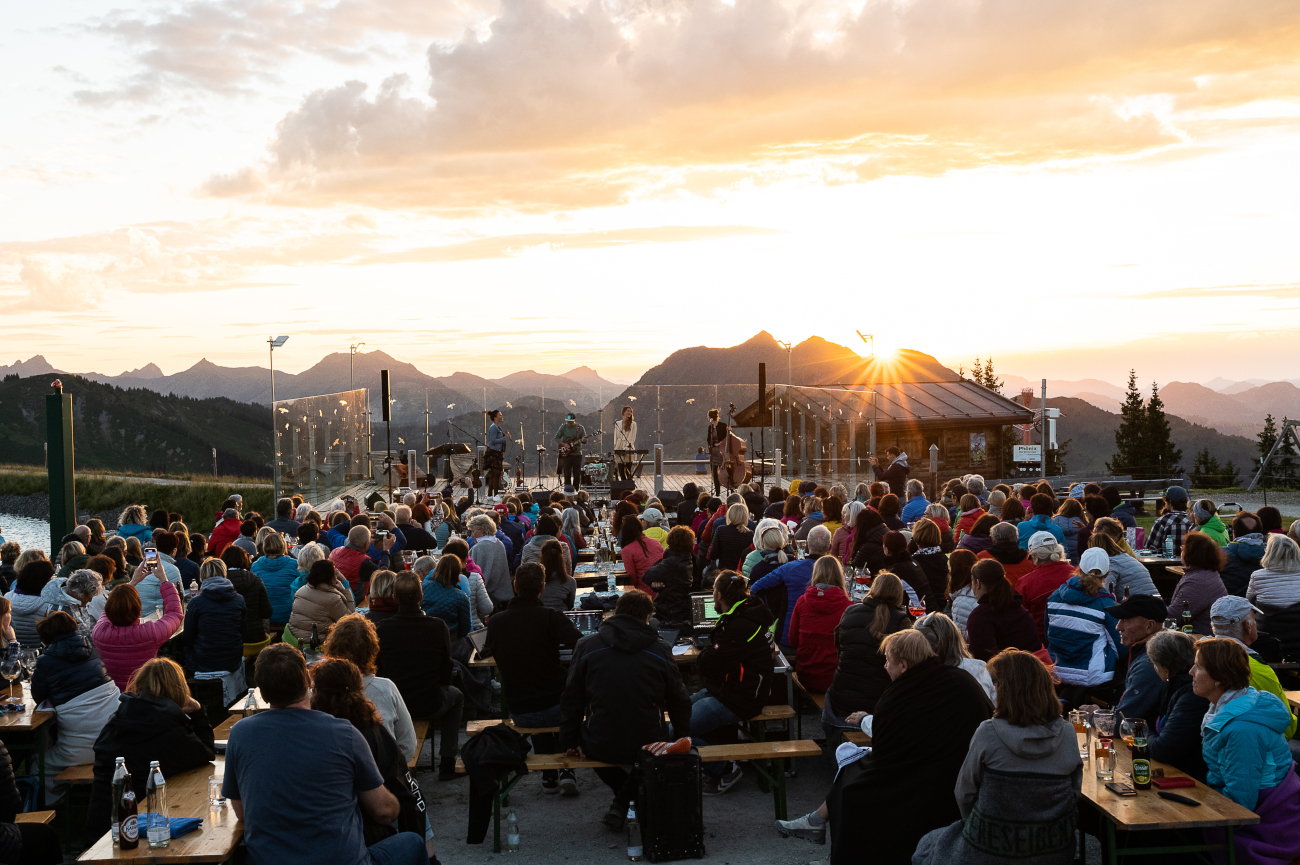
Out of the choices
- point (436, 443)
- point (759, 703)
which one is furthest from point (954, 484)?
point (436, 443)

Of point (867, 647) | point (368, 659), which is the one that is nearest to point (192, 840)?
point (368, 659)

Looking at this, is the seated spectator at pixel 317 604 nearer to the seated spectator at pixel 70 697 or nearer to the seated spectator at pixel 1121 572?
the seated spectator at pixel 70 697

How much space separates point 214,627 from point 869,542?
483 centimetres

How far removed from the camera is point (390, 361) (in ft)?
273

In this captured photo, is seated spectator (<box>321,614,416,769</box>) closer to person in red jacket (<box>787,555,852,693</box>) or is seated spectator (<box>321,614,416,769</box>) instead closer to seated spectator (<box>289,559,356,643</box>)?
seated spectator (<box>289,559,356,643</box>)

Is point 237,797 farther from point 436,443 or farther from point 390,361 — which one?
point 390,361

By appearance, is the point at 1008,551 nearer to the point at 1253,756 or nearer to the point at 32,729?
the point at 1253,756

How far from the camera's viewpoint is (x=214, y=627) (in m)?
6.93

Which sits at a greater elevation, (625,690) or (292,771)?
(292,771)

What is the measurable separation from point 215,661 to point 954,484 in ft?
26.6

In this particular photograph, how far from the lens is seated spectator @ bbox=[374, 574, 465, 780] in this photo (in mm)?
5859

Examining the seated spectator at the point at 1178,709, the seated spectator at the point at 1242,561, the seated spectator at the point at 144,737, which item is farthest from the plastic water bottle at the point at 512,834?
the seated spectator at the point at 1242,561

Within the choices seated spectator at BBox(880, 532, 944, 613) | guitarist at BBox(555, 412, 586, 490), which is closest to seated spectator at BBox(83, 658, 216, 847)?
seated spectator at BBox(880, 532, 944, 613)

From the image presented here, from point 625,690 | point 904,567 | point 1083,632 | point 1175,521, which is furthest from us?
point 1175,521
